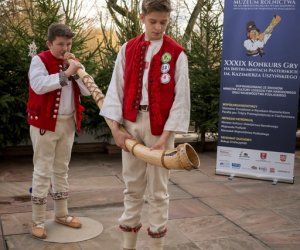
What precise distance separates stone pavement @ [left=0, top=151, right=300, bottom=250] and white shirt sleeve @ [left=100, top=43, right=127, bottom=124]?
1102 mm

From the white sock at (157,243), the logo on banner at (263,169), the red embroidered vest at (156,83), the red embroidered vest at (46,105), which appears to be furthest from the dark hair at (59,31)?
the logo on banner at (263,169)

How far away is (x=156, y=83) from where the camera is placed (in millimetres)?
2609

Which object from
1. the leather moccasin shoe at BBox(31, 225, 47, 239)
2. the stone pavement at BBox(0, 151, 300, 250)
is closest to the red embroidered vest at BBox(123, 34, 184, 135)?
the stone pavement at BBox(0, 151, 300, 250)

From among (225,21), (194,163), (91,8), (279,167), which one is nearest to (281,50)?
(225,21)

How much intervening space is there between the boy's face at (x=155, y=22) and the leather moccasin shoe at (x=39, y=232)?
1.73 metres

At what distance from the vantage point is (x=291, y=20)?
488 cm

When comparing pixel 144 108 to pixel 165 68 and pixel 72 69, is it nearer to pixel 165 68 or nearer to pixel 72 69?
pixel 165 68

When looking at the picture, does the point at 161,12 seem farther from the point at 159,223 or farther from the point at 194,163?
the point at 159,223

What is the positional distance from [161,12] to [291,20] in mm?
2855

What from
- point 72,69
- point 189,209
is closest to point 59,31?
point 72,69

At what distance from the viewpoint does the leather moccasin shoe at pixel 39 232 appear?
3.34m

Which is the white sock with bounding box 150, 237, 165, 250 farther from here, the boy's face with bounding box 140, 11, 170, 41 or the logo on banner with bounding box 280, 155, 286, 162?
the logo on banner with bounding box 280, 155, 286, 162

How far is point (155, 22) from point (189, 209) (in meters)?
2.12

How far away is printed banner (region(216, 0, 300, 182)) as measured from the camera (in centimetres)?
493
